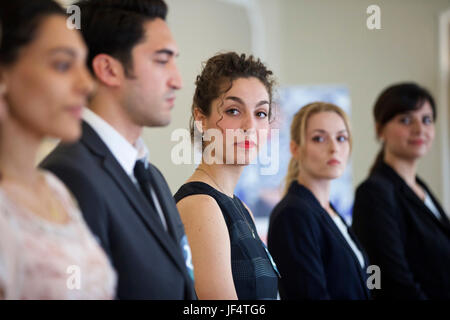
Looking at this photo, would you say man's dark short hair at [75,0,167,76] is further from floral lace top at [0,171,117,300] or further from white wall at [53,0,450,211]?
white wall at [53,0,450,211]

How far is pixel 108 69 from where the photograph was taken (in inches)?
38.6

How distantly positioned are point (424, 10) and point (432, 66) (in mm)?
470

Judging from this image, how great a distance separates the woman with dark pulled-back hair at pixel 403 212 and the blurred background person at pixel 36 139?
66.6 inches

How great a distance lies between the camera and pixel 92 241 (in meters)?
0.81

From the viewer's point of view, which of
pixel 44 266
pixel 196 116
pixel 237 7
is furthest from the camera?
pixel 237 7

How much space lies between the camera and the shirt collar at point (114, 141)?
1.00 m

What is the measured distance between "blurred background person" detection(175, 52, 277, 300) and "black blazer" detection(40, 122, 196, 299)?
276 millimetres

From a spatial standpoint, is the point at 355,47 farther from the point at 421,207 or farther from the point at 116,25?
the point at 116,25

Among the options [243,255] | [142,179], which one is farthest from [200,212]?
[142,179]

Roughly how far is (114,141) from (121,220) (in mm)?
150

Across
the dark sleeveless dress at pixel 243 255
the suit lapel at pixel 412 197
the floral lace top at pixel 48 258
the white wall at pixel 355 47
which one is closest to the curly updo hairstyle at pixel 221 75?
the dark sleeveless dress at pixel 243 255

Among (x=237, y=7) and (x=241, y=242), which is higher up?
(x=237, y=7)
